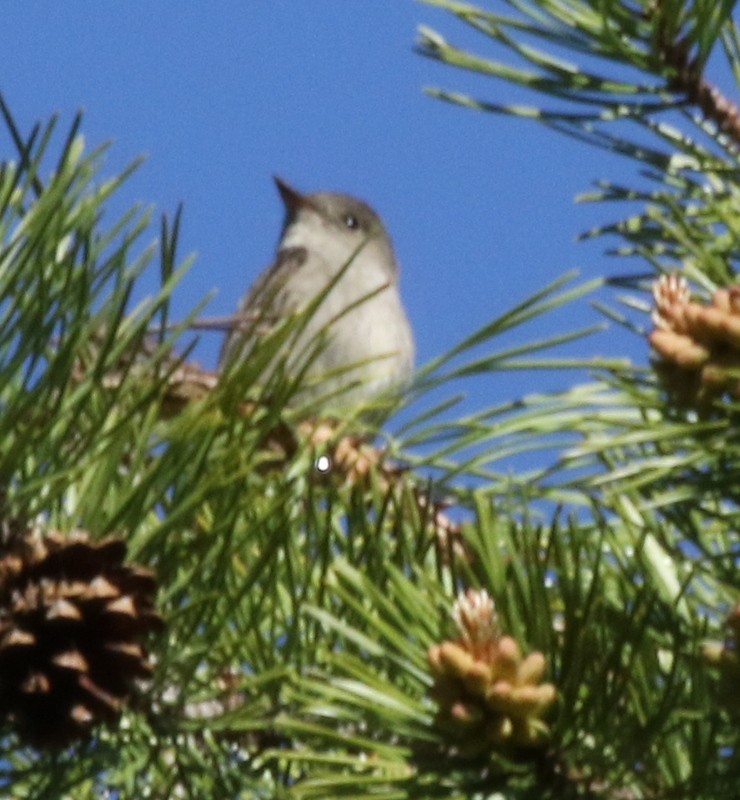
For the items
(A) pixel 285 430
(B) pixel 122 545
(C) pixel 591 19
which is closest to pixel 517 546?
(B) pixel 122 545

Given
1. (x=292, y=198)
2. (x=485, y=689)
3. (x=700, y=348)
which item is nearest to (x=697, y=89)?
(x=700, y=348)

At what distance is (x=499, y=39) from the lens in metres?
1.49

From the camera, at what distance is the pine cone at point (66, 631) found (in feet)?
3.01

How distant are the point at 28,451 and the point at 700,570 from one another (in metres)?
0.38

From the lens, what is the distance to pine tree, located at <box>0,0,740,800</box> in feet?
3.02

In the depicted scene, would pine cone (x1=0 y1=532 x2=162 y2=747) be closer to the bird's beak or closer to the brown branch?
the brown branch

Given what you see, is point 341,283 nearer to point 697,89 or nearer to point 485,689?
point 697,89

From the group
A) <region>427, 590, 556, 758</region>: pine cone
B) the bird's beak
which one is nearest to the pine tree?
<region>427, 590, 556, 758</region>: pine cone

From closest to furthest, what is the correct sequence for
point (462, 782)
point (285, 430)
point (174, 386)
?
point (462, 782) → point (174, 386) → point (285, 430)

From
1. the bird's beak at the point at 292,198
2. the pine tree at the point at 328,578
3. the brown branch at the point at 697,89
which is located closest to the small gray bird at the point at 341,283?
the bird's beak at the point at 292,198

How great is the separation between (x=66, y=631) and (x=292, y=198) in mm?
5049

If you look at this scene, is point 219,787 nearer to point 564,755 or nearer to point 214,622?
point 214,622

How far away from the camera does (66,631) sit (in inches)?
36.4

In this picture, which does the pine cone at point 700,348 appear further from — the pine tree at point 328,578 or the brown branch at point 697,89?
the brown branch at point 697,89
